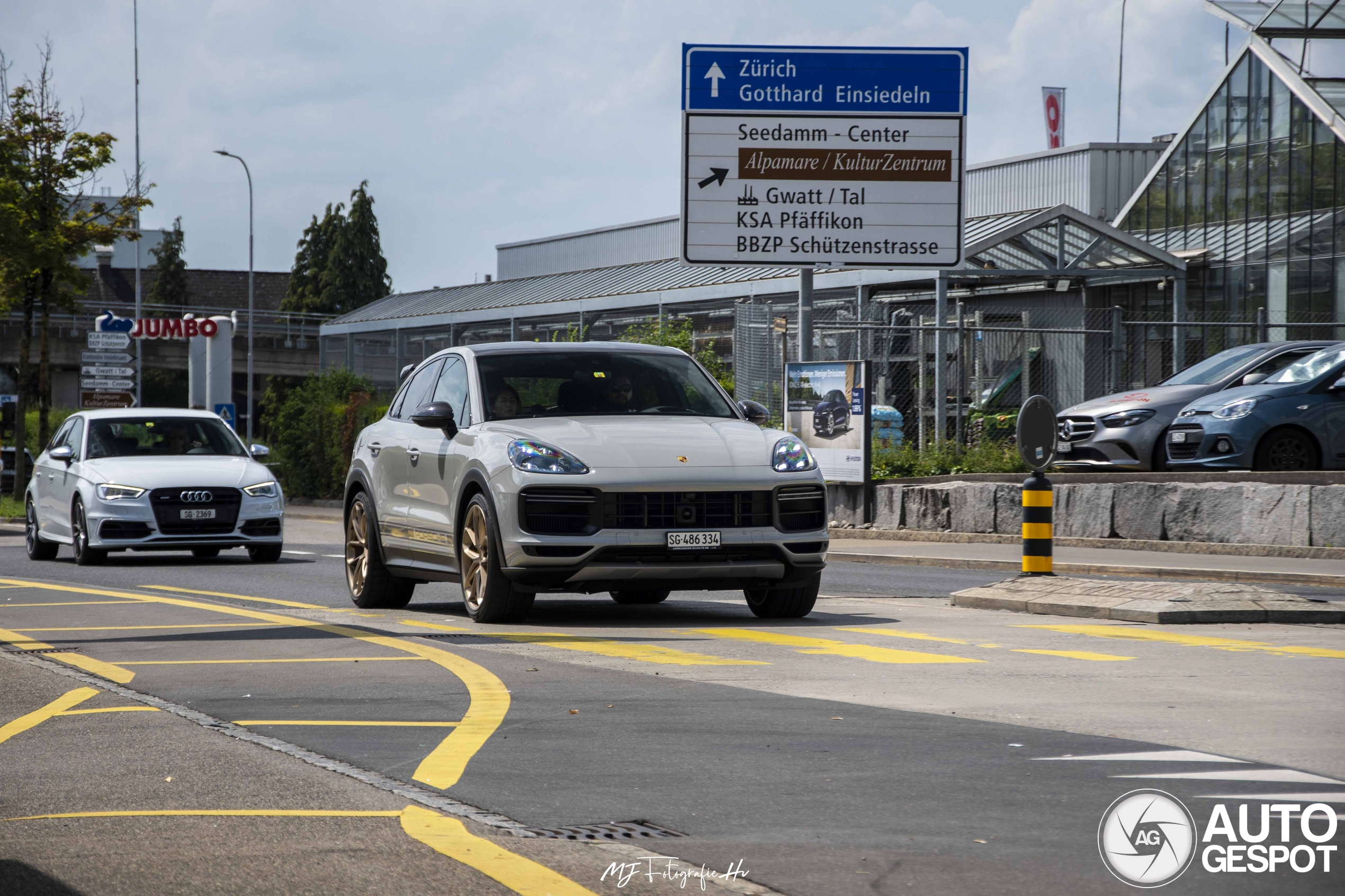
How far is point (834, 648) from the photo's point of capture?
29.3 feet

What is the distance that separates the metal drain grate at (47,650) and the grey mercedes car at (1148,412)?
12.5 meters

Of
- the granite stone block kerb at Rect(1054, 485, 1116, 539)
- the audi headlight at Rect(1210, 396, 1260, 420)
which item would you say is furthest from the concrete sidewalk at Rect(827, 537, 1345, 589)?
the audi headlight at Rect(1210, 396, 1260, 420)

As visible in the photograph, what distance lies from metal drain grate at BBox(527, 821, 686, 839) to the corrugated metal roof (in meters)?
30.2

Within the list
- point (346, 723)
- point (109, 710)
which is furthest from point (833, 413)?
point (346, 723)

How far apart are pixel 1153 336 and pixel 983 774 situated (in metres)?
25.8

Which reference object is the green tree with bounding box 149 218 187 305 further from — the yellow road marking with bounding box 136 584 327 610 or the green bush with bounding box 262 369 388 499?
the yellow road marking with bounding box 136 584 327 610

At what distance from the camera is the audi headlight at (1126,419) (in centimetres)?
1970

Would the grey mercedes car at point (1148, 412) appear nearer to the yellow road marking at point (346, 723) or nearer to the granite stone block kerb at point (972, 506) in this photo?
the granite stone block kerb at point (972, 506)

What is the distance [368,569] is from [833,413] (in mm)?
11936

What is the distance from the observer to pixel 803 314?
24141 mm

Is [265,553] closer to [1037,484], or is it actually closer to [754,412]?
Answer: [754,412]

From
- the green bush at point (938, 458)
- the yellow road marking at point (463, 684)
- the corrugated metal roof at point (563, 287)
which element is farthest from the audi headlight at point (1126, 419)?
the corrugated metal roof at point (563, 287)

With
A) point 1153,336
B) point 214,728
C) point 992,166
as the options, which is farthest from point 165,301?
point 214,728

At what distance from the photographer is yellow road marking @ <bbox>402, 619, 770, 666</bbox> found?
830 centimetres
